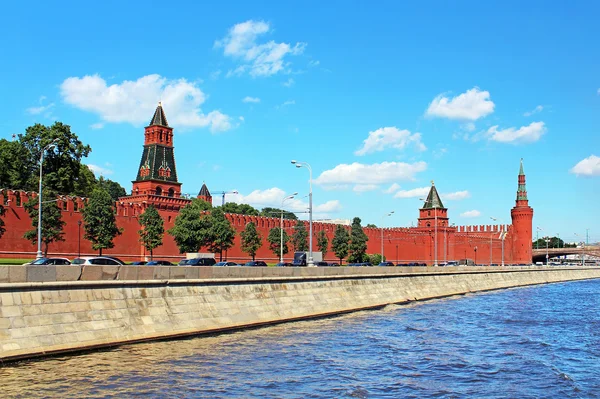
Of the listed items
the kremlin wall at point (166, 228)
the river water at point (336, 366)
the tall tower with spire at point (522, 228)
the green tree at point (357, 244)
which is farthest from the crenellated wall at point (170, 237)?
the river water at point (336, 366)

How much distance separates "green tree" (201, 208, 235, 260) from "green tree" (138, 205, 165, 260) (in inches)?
162

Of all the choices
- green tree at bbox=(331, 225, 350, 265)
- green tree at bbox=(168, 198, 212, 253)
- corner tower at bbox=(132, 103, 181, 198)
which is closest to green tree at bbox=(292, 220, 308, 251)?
green tree at bbox=(331, 225, 350, 265)

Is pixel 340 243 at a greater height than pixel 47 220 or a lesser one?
lesser

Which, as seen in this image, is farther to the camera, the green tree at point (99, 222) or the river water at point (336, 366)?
the green tree at point (99, 222)

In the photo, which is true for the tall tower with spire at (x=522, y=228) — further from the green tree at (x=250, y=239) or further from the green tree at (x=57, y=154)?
the green tree at (x=57, y=154)

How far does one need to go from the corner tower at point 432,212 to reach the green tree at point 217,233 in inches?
1949

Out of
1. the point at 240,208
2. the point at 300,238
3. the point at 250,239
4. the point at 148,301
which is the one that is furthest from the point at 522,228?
the point at 148,301

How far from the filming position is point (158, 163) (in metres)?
68.4

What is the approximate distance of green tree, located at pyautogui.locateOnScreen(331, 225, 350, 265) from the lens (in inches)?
3063

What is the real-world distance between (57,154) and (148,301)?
132ft

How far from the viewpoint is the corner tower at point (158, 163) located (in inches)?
2643

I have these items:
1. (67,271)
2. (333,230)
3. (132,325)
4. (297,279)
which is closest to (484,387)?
(132,325)

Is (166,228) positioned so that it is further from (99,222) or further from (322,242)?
(322,242)

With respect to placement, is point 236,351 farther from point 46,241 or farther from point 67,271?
point 46,241
